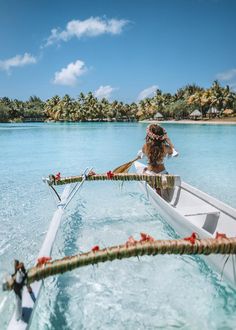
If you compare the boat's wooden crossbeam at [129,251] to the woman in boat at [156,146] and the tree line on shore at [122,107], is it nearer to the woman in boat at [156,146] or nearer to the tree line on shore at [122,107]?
the woman in boat at [156,146]

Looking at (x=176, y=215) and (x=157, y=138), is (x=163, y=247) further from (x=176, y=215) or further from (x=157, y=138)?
(x=157, y=138)

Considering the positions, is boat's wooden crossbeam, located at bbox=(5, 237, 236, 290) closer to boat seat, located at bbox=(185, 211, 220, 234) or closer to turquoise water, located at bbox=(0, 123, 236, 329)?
turquoise water, located at bbox=(0, 123, 236, 329)

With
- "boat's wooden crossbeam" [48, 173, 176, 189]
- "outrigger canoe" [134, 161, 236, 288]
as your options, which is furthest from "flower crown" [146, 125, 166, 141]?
"outrigger canoe" [134, 161, 236, 288]

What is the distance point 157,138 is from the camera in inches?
215

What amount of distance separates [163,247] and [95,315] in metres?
1.30

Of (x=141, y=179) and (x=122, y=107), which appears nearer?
(x=141, y=179)

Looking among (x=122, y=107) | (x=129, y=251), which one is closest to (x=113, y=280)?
(x=129, y=251)

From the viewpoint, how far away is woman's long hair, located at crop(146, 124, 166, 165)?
5461mm

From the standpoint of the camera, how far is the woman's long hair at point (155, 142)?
5.46m

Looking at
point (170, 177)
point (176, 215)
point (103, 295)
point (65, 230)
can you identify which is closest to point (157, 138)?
point (170, 177)

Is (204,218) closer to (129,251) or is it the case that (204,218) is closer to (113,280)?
(113,280)

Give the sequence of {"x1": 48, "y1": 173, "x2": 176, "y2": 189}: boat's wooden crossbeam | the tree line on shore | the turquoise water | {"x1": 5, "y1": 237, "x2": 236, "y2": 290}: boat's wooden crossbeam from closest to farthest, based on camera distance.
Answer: {"x1": 5, "y1": 237, "x2": 236, "y2": 290}: boat's wooden crossbeam < the turquoise water < {"x1": 48, "y1": 173, "x2": 176, "y2": 189}: boat's wooden crossbeam < the tree line on shore

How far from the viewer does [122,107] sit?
89.2 m

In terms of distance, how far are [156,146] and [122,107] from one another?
3356 inches
